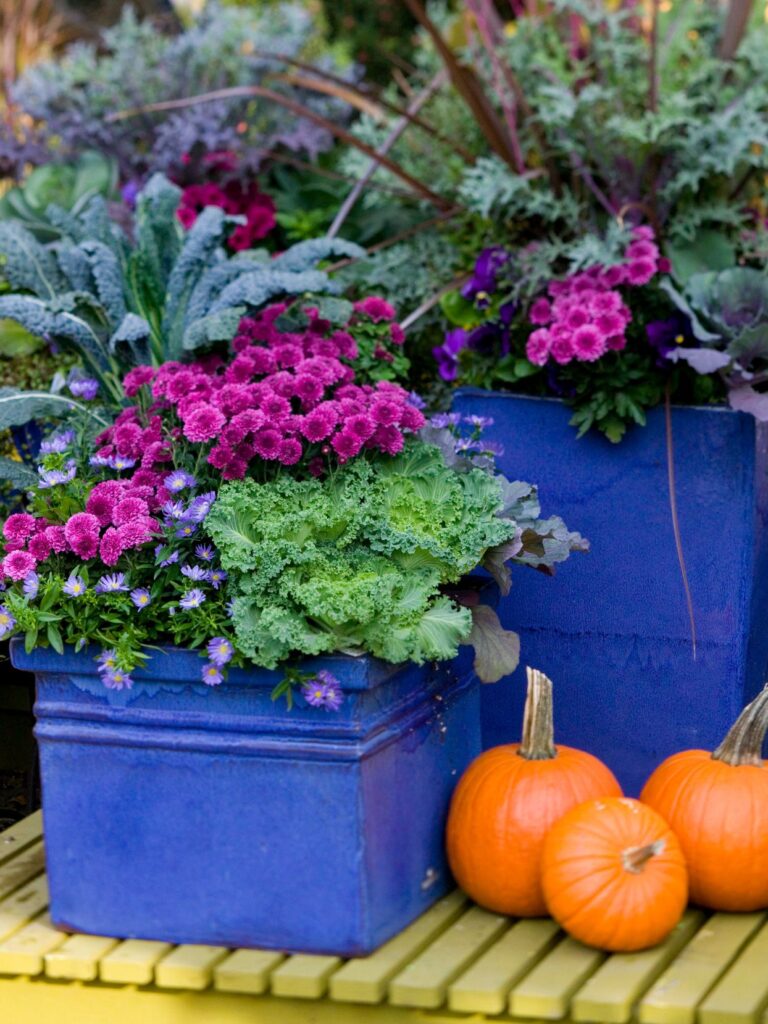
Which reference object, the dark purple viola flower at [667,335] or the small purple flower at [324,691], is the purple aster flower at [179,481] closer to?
the small purple flower at [324,691]

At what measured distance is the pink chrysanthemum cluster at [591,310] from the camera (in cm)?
229

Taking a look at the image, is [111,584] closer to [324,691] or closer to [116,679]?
[116,679]

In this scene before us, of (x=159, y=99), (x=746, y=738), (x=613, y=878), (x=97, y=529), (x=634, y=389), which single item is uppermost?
(x=159, y=99)

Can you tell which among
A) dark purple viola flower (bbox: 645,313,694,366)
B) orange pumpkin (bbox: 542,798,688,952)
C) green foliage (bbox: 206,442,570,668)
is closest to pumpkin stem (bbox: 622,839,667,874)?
orange pumpkin (bbox: 542,798,688,952)

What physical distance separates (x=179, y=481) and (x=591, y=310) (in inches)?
33.4

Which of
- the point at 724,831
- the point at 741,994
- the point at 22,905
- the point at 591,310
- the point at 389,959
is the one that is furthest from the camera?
the point at 591,310

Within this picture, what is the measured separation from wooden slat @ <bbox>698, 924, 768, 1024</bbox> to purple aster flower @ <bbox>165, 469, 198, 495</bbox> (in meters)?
0.94

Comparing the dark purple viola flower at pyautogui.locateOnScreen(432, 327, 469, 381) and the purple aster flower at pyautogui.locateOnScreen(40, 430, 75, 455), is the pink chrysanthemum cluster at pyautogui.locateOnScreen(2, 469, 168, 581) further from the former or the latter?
the dark purple viola flower at pyautogui.locateOnScreen(432, 327, 469, 381)

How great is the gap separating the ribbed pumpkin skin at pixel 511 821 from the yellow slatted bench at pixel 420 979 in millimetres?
48

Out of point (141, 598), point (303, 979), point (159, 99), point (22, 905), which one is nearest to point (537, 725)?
point (303, 979)

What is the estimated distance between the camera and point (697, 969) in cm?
171

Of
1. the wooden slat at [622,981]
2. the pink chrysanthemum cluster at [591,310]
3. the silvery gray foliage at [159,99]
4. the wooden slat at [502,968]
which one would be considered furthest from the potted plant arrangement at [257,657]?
the silvery gray foliage at [159,99]

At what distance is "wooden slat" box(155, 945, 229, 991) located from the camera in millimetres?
1731

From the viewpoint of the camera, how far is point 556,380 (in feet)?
7.90
